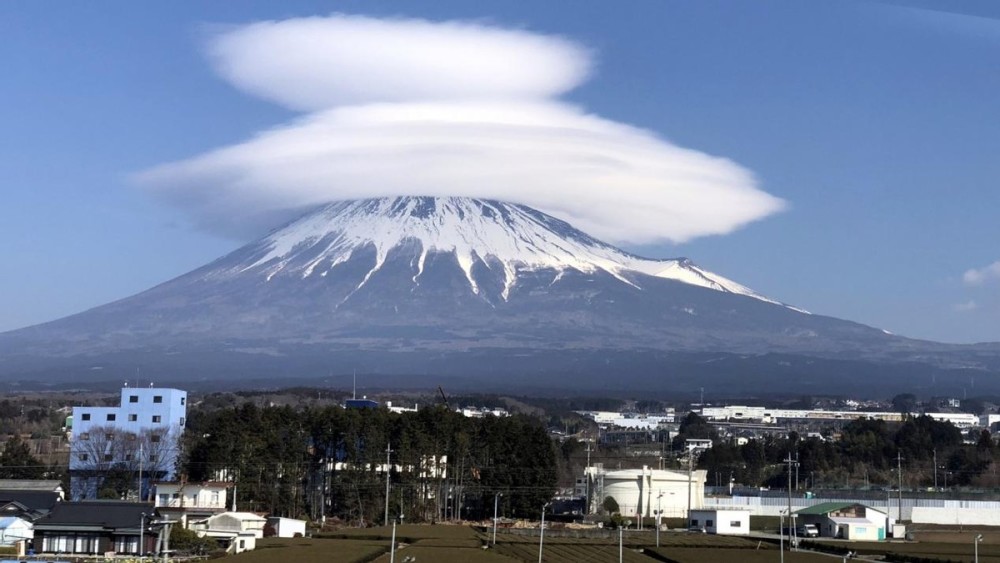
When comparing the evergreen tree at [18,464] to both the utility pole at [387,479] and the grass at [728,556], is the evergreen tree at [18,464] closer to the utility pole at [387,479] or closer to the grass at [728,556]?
the utility pole at [387,479]

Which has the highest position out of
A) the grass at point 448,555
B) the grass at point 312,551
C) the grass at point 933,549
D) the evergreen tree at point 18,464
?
the evergreen tree at point 18,464

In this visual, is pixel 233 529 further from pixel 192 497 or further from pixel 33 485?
pixel 33 485

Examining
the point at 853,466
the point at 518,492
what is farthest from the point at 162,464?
the point at 853,466

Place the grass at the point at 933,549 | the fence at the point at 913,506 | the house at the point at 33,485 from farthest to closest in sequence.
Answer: the fence at the point at 913,506 < the house at the point at 33,485 < the grass at the point at 933,549

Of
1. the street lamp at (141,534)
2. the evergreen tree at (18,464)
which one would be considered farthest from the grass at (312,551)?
the evergreen tree at (18,464)

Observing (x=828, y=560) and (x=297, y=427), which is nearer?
(x=828, y=560)

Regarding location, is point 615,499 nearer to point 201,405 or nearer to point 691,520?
point 691,520
